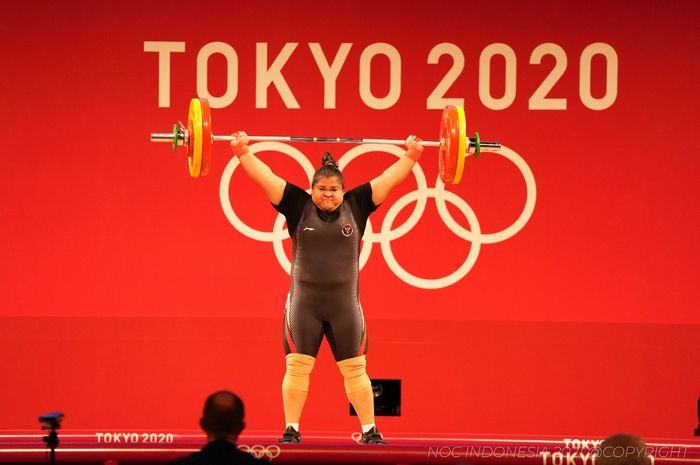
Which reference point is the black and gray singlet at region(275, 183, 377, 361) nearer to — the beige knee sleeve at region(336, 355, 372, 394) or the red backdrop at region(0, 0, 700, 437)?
the beige knee sleeve at region(336, 355, 372, 394)

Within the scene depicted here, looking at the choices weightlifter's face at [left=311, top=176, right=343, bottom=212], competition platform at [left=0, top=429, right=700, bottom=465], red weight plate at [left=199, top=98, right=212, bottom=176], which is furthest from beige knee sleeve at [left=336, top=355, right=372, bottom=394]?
red weight plate at [left=199, top=98, right=212, bottom=176]

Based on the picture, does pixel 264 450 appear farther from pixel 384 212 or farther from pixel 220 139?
pixel 384 212

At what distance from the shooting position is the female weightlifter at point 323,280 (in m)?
4.49

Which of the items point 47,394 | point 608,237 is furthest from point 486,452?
point 47,394

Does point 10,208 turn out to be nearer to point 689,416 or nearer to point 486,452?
point 486,452

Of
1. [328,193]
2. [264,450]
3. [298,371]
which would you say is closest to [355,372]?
[298,371]

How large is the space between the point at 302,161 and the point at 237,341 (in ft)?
3.78

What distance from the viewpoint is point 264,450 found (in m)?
4.41

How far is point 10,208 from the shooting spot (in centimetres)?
618

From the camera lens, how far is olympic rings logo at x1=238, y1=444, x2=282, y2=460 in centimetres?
Result: 436

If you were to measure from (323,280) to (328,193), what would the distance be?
383 millimetres

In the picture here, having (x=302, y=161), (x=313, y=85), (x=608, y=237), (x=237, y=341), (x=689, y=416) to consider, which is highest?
(x=313, y=85)

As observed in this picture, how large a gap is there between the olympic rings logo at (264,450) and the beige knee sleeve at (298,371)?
0.28 metres

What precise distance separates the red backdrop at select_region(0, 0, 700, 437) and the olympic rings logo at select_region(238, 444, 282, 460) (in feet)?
5.84
